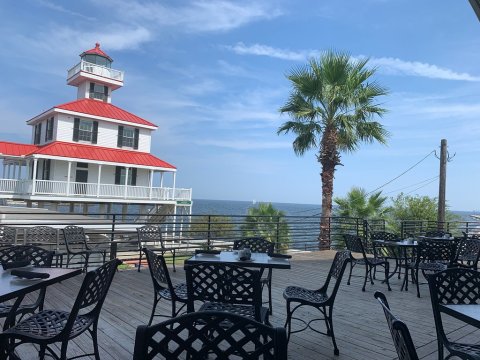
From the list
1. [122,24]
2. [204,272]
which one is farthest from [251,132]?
[204,272]

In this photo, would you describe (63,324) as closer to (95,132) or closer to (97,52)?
(95,132)

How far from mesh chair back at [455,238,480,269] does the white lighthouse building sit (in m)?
19.6

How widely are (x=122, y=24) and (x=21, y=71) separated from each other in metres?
13.1

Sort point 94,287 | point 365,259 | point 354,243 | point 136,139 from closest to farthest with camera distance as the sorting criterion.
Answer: point 94,287
point 365,259
point 354,243
point 136,139

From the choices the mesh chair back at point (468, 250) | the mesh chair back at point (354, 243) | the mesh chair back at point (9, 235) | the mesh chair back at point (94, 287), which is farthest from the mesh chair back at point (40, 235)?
the mesh chair back at point (468, 250)

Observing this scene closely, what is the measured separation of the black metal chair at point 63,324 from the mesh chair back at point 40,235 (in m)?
5.01

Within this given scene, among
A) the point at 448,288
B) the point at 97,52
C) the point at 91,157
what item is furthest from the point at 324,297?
the point at 97,52

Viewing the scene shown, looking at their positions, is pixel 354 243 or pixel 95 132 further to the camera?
pixel 95 132

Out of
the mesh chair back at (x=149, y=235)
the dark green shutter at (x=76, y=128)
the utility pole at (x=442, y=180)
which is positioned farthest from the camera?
the dark green shutter at (x=76, y=128)

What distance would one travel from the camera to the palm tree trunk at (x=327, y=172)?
11.9 metres

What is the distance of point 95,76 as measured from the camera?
88.1ft

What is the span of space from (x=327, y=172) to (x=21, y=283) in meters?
11.0

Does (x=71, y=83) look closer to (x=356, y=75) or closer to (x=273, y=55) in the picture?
(x=273, y=55)

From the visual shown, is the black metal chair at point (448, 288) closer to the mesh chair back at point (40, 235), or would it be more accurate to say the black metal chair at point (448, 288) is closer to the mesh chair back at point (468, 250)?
the mesh chair back at point (468, 250)
